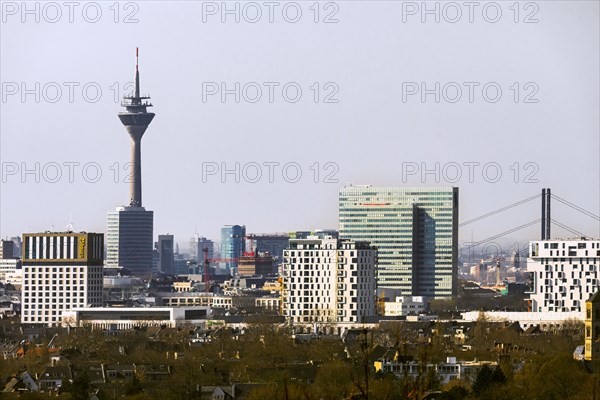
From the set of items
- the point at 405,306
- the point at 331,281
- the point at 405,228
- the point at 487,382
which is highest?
the point at 405,228

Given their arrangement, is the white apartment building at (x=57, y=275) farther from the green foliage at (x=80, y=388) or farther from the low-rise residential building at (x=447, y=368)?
the green foliage at (x=80, y=388)

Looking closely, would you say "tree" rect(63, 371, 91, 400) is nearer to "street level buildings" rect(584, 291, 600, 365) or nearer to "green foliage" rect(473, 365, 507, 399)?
"green foliage" rect(473, 365, 507, 399)

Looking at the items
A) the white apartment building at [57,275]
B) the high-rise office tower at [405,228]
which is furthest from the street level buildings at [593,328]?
the high-rise office tower at [405,228]

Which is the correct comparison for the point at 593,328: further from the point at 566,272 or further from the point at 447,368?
the point at 566,272

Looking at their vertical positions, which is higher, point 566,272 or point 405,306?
point 566,272

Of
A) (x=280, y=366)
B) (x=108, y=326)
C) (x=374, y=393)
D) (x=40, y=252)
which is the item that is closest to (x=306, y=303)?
(x=108, y=326)

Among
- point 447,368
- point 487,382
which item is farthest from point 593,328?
point 487,382

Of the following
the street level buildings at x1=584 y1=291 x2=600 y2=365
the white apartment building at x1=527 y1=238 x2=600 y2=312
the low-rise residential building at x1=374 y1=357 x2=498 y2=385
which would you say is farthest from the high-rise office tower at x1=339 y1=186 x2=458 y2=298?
the street level buildings at x1=584 y1=291 x2=600 y2=365
